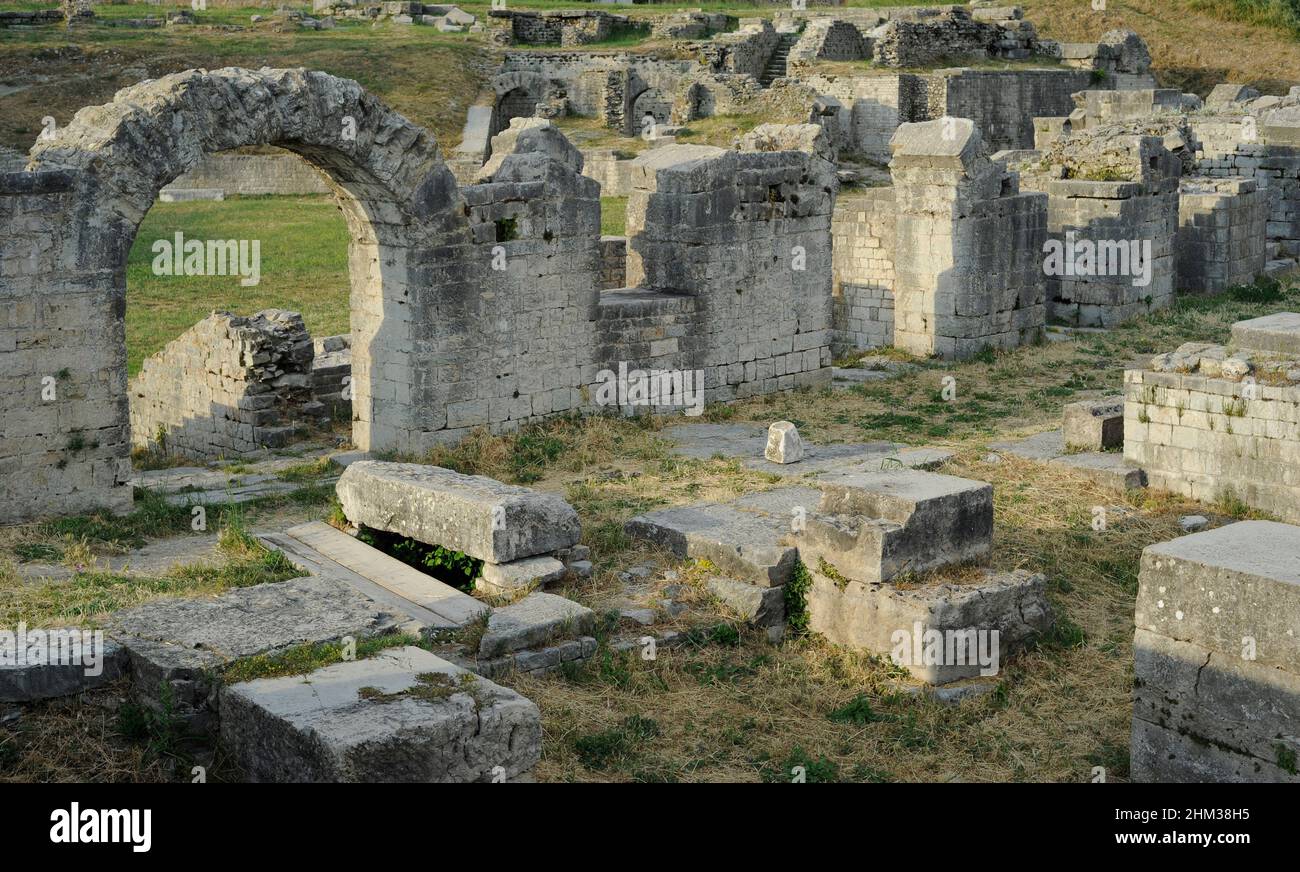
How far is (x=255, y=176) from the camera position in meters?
31.6

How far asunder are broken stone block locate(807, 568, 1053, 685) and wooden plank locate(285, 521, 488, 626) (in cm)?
203

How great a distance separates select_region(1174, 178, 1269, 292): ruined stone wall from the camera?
2077 centimetres

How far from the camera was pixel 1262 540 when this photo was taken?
736 cm

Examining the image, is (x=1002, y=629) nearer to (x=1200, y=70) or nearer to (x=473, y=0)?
(x=1200, y=70)

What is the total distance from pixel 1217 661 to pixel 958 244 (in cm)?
1057

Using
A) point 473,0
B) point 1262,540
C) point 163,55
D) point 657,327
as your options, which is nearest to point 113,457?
point 657,327

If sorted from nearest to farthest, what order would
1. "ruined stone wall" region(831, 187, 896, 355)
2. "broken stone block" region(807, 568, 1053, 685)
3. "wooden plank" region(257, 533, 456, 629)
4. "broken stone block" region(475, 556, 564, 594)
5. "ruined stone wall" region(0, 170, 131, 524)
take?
1. "broken stone block" region(807, 568, 1053, 685)
2. "wooden plank" region(257, 533, 456, 629)
3. "broken stone block" region(475, 556, 564, 594)
4. "ruined stone wall" region(0, 170, 131, 524)
5. "ruined stone wall" region(831, 187, 896, 355)

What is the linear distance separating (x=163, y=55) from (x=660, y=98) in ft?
38.1

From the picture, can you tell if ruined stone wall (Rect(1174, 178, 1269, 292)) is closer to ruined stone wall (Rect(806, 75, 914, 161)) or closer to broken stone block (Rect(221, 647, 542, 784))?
ruined stone wall (Rect(806, 75, 914, 161))

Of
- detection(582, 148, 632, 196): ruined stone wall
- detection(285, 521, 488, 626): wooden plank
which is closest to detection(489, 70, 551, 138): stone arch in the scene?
detection(582, 148, 632, 196): ruined stone wall

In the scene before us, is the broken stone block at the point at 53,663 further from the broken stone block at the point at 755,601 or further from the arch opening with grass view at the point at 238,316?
the arch opening with grass view at the point at 238,316

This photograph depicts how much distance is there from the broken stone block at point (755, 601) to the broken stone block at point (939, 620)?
0.24m

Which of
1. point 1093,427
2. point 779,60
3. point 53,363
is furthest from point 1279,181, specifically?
point 53,363

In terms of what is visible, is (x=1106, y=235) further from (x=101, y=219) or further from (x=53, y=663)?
(x=53, y=663)
